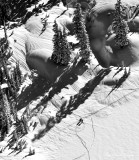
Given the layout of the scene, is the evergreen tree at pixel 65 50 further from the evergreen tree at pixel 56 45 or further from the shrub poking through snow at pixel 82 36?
the shrub poking through snow at pixel 82 36

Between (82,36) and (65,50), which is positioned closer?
(65,50)

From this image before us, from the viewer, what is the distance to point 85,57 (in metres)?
40.4

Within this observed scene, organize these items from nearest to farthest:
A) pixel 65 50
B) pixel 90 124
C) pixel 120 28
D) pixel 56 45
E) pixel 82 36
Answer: pixel 90 124, pixel 56 45, pixel 65 50, pixel 82 36, pixel 120 28

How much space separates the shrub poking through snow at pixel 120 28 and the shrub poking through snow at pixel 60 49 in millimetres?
7590

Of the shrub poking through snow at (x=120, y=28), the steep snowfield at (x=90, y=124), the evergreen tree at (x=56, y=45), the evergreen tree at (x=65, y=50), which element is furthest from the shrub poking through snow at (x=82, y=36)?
the shrub poking through snow at (x=120, y=28)

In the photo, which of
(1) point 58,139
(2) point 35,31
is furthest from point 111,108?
(2) point 35,31

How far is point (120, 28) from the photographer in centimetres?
4153

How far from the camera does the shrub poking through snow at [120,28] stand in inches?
1625

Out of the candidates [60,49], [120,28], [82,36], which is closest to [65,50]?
[60,49]

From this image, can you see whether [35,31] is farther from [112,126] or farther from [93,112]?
[112,126]

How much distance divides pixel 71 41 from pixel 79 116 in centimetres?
1359

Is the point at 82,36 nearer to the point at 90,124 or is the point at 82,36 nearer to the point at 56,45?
the point at 56,45

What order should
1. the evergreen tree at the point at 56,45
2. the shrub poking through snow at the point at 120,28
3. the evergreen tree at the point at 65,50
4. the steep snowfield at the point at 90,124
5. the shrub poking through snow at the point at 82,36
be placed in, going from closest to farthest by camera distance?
A: 1. the steep snowfield at the point at 90,124
2. the evergreen tree at the point at 56,45
3. the evergreen tree at the point at 65,50
4. the shrub poking through snow at the point at 82,36
5. the shrub poking through snow at the point at 120,28

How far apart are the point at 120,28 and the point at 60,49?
9.05 metres
